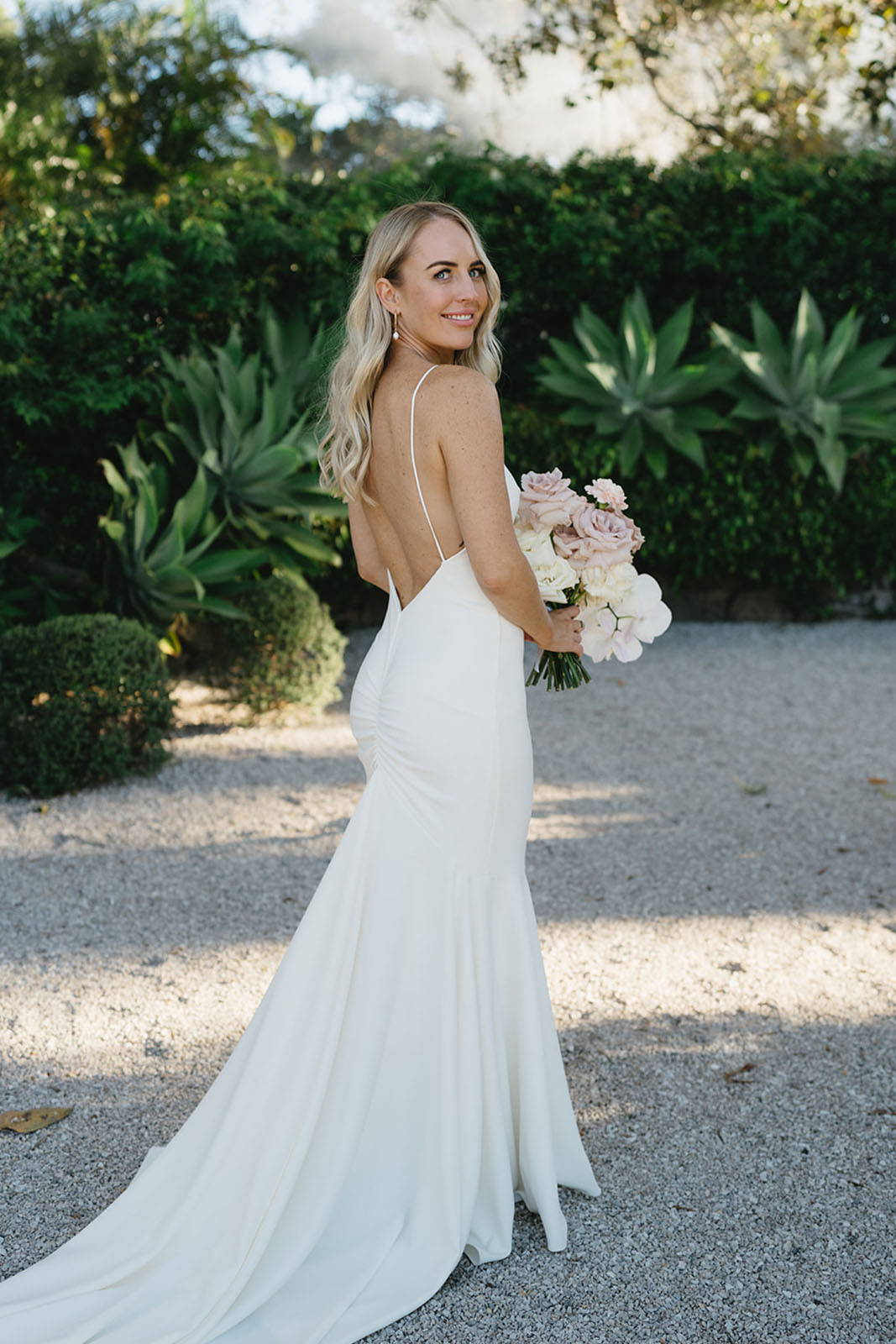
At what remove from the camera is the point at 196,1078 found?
3.24 meters

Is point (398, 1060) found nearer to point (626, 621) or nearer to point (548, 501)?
point (626, 621)

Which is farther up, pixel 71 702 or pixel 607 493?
pixel 607 493

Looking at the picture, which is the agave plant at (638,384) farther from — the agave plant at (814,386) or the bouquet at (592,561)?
the bouquet at (592,561)

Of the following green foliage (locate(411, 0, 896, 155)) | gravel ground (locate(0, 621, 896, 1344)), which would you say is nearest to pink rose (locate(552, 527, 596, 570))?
gravel ground (locate(0, 621, 896, 1344))

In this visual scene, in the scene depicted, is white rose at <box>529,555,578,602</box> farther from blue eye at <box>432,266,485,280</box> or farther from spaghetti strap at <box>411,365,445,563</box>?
blue eye at <box>432,266,485,280</box>

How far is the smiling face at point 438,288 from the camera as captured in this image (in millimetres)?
2482

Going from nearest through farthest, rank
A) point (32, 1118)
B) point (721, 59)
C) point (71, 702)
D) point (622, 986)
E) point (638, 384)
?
1. point (32, 1118)
2. point (622, 986)
3. point (71, 702)
4. point (638, 384)
5. point (721, 59)

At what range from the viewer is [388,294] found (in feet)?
8.31

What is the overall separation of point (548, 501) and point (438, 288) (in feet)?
1.59

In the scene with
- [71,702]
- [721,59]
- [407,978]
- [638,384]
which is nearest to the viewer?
[407,978]

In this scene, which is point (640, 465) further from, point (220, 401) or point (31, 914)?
point (31, 914)

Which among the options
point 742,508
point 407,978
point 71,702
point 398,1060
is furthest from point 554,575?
point 742,508

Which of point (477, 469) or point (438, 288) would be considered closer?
point (477, 469)

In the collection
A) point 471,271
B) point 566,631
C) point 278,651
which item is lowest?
point 278,651
